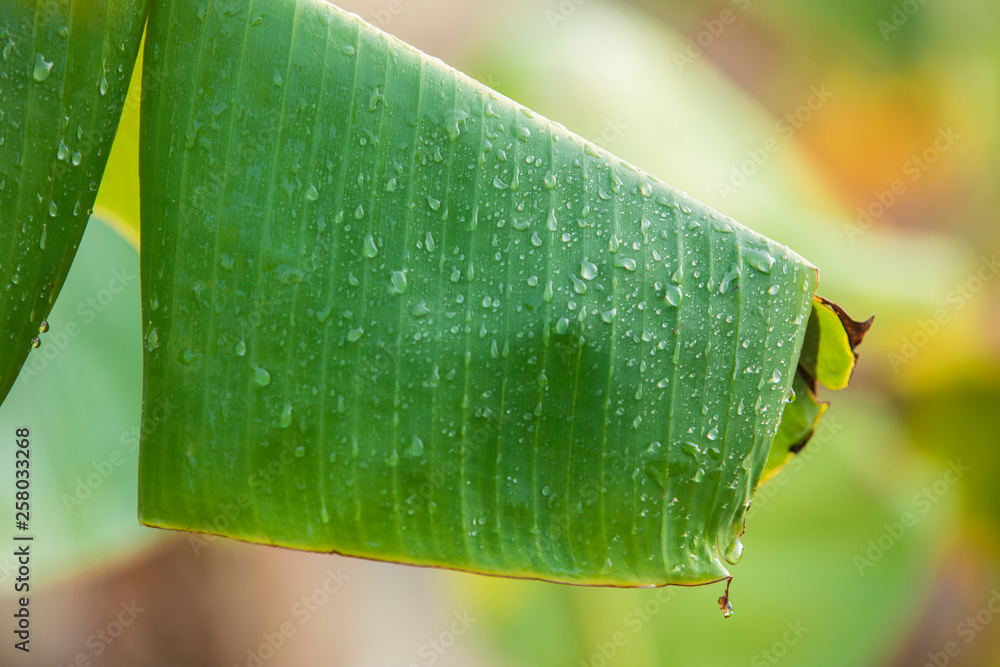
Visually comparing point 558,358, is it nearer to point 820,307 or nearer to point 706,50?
point 820,307

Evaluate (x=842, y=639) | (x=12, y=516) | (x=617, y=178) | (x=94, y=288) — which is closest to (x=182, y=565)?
(x=12, y=516)
